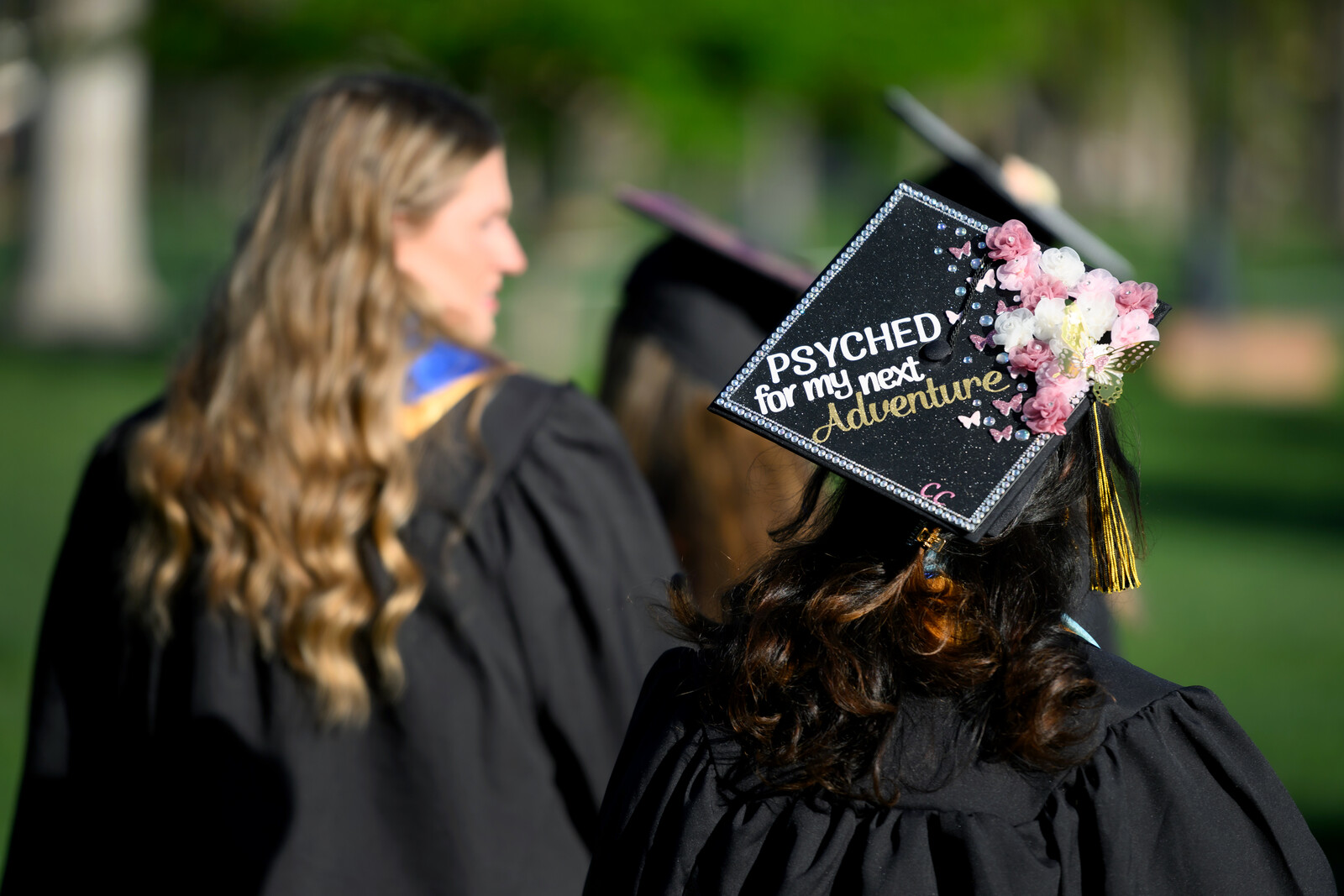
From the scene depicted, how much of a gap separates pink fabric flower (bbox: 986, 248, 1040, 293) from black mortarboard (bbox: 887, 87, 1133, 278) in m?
1.06

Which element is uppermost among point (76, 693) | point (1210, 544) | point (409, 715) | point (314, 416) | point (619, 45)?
point (619, 45)

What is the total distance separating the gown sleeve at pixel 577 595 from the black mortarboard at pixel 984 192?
86 cm

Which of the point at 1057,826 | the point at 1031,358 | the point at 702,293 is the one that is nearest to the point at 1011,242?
the point at 1031,358

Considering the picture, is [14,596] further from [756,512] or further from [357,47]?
[756,512]

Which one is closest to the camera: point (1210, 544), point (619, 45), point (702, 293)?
point (702, 293)

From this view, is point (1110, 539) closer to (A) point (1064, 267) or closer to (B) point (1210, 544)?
(A) point (1064, 267)

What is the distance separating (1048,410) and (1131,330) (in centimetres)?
13

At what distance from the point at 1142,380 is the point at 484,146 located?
15909 mm

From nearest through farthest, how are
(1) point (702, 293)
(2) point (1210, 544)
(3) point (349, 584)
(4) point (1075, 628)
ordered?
(4) point (1075, 628)
(3) point (349, 584)
(1) point (702, 293)
(2) point (1210, 544)

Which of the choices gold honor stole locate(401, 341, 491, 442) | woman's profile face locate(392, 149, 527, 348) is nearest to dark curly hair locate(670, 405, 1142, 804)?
gold honor stole locate(401, 341, 491, 442)

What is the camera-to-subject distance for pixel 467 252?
2406mm

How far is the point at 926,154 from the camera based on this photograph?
1257 inches

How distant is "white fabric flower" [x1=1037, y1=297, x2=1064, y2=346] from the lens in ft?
4.58

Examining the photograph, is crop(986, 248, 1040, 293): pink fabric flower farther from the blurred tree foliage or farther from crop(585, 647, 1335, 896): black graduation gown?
the blurred tree foliage
